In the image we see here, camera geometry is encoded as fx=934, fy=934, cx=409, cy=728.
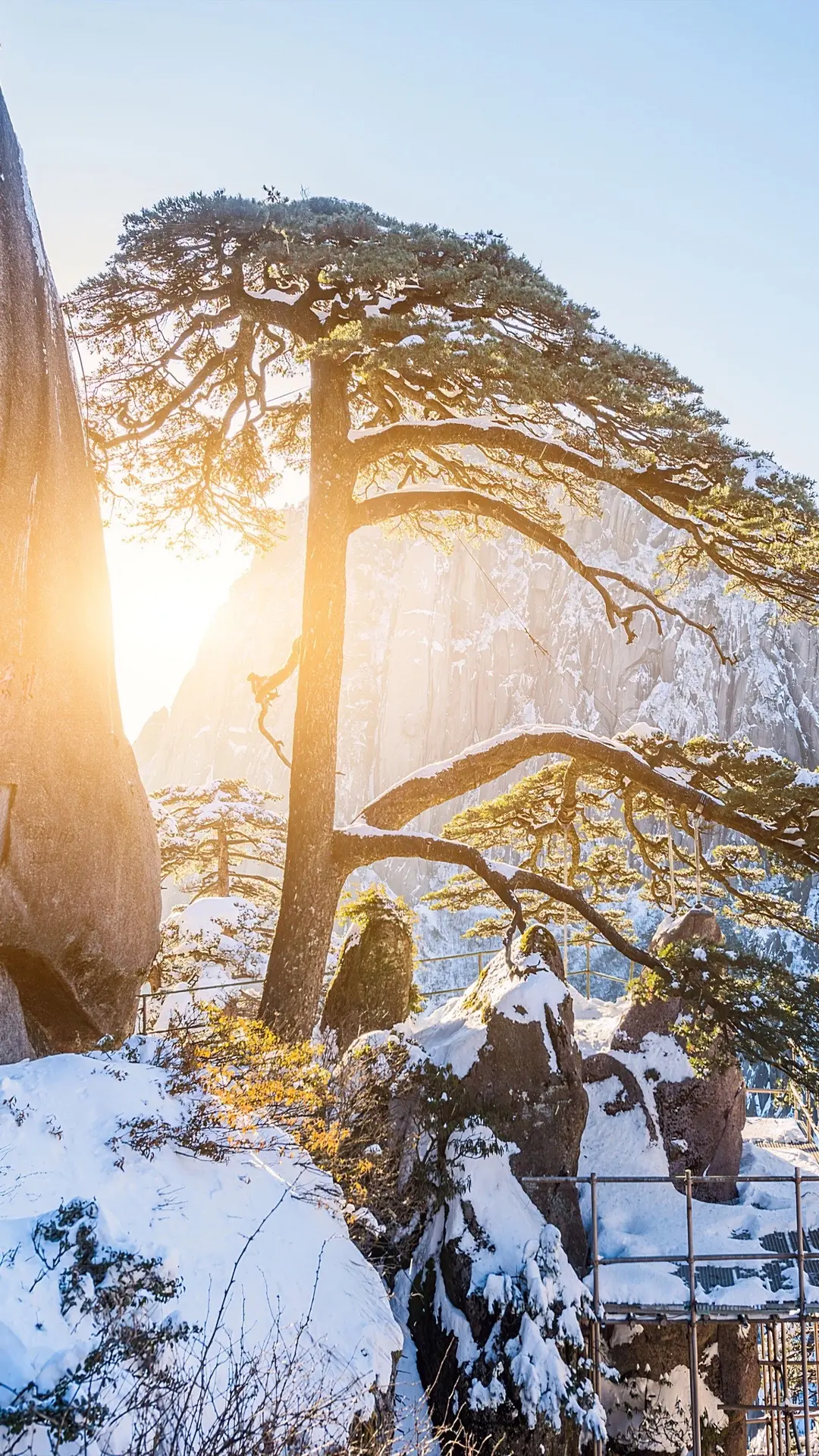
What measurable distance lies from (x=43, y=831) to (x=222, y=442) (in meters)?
6.89

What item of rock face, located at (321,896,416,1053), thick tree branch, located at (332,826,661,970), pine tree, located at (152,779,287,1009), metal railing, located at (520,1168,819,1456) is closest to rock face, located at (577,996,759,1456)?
metal railing, located at (520,1168,819,1456)

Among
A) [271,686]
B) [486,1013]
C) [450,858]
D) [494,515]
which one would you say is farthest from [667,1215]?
[494,515]

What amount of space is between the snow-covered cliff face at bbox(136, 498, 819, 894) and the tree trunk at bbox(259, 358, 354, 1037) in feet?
181

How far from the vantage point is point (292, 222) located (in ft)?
30.8

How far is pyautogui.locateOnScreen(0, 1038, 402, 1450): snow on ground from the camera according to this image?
3.95m

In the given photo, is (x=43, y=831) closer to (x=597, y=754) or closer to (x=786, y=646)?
(x=597, y=754)

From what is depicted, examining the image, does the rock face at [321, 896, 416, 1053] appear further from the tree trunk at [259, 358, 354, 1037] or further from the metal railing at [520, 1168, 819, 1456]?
the metal railing at [520, 1168, 819, 1456]

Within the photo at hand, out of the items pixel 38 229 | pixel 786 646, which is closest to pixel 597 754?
pixel 38 229

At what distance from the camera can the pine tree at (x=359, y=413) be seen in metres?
8.62

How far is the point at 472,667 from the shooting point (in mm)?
89375

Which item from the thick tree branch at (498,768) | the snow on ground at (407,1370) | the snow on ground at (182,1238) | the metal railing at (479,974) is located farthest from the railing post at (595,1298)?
the thick tree branch at (498,768)

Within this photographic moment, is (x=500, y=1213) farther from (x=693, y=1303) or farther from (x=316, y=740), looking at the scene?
(x=316, y=740)

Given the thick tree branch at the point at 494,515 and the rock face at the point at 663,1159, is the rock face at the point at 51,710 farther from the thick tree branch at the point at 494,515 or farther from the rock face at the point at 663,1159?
the rock face at the point at 663,1159

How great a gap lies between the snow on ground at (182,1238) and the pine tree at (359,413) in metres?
3.59
